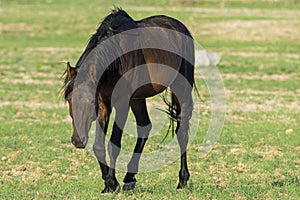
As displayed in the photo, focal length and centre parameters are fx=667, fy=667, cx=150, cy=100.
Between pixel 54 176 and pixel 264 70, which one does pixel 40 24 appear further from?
pixel 54 176

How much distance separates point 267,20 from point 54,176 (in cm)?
2976

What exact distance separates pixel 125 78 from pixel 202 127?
5.52 metres

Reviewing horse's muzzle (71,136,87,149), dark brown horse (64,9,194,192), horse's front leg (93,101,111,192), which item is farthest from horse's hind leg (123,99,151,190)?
horse's muzzle (71,136,87,149)

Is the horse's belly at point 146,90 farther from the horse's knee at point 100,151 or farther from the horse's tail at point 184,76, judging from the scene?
the horse's knee at point 100,151

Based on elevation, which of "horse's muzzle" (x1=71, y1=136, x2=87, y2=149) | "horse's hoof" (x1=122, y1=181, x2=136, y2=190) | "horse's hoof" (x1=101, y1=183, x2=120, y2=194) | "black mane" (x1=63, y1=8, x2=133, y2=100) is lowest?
"horse's hoof" (x1=122, y1=181, x2=136, y2=190)

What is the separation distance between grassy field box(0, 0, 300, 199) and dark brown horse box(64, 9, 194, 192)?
575 millimetres

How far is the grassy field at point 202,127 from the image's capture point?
7660mm

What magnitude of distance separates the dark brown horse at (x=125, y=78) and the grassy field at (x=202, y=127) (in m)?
0.57

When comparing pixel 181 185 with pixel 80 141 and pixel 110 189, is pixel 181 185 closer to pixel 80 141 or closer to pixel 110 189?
pixel 110 189

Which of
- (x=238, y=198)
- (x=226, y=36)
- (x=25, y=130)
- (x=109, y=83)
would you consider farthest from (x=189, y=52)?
(x=226, y=36)

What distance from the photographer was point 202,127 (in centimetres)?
1256

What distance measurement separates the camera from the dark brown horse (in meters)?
6.77

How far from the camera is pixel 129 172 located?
7.86m

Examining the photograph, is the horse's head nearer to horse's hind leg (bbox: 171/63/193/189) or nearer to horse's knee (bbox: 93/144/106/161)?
horse's knee (bbox: 93/144/106/161)
